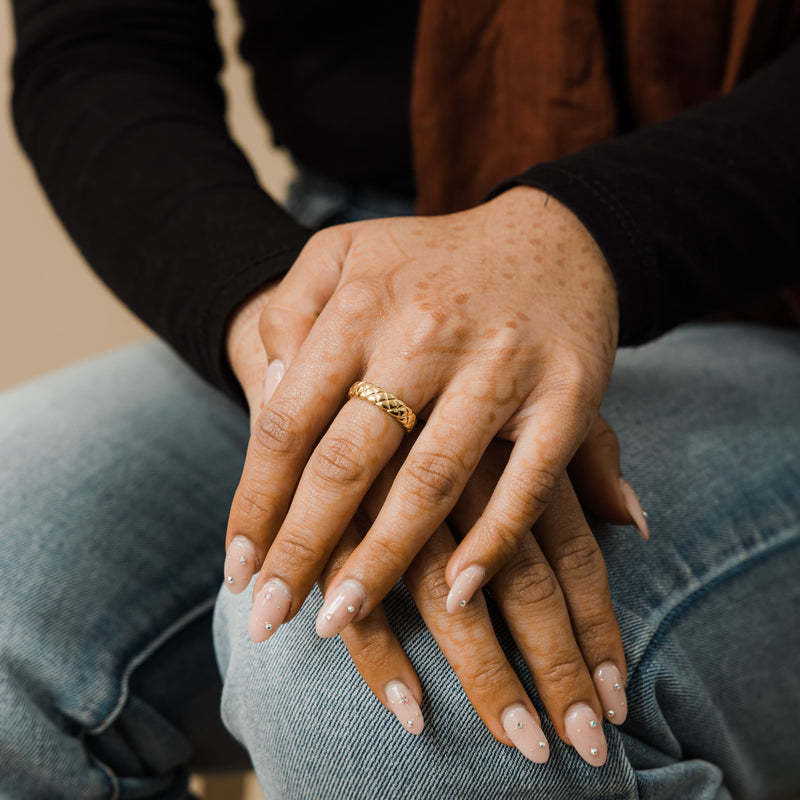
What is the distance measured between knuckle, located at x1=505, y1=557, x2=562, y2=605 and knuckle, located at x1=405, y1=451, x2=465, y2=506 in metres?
0.06

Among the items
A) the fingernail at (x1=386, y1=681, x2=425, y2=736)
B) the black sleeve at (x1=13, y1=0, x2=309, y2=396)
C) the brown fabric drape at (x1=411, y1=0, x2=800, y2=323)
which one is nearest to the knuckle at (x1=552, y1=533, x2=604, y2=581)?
the fingernail at (x1=386, y1=681, x2=425, y2=736)

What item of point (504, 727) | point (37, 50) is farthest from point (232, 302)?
point (37, 50)

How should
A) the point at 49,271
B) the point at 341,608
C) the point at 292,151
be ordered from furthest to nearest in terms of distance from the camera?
the point at 49,271 < the point at 292,151 < the point at 341,608

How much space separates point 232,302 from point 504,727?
→ 359 mm

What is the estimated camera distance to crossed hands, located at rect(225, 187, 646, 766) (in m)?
0.40

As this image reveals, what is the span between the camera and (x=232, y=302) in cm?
54

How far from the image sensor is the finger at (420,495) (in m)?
0.40

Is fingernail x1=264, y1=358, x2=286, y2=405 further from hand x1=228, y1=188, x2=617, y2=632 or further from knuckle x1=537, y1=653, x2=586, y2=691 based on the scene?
knuckle x1=537, y1=653, x2=586, y2=691

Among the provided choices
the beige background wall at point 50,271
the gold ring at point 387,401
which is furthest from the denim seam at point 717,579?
the beige background wall at point 50,271

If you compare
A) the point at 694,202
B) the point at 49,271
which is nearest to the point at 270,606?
the point at 694,202

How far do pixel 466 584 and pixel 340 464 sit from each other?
10 cm

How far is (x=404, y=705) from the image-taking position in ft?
1.35

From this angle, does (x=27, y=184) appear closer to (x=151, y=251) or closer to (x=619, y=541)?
(x=151, y=251)

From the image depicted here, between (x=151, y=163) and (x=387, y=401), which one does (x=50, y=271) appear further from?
(x=387, y=401)
